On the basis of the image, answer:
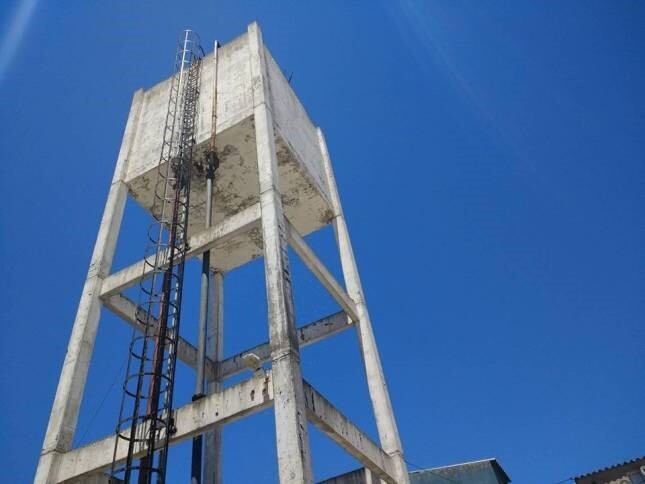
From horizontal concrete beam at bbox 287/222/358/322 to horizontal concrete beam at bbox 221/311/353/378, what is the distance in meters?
0.53

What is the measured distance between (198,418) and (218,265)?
25.8 ft

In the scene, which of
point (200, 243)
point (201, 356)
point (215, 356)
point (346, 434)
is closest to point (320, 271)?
point (200, 243)

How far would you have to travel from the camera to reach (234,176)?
43.9 feet

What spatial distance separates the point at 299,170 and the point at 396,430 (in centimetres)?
655

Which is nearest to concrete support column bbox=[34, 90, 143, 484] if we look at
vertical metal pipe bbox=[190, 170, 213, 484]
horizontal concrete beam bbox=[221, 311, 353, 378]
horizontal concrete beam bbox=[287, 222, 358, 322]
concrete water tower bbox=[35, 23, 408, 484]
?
concrete water tower bbox=[35, 23, 408, 484]

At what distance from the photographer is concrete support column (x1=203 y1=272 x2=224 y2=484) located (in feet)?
38.5

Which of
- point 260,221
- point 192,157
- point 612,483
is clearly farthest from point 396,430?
point 612,483

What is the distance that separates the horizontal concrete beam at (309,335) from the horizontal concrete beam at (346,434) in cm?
331

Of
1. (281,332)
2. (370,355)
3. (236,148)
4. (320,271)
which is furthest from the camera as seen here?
(236,148)

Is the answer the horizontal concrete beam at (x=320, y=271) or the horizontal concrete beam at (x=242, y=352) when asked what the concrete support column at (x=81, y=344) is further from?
the horizontal concrete beam at (x=320, y=271)

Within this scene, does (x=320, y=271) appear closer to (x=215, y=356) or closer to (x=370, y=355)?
(x=370, y=355)

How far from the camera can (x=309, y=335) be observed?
1292 centimetres

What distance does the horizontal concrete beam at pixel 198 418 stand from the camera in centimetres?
755

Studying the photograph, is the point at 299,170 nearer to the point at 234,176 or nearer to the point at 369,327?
the point at 234,176
